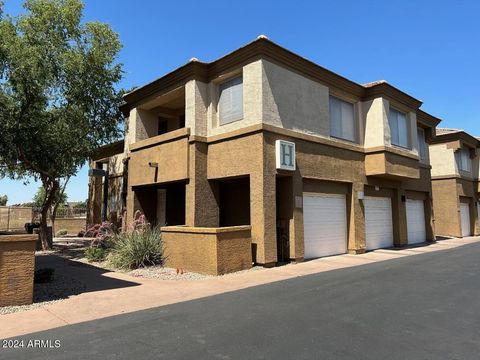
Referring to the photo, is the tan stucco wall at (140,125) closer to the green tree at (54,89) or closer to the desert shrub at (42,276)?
the green tree at (54,89)

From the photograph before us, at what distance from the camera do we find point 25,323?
6.58 m

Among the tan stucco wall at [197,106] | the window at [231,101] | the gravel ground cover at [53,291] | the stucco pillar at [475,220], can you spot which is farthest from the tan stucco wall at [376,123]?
the stucco pillar at [475,220]

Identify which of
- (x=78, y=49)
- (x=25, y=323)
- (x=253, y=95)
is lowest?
(x=25, y=323)

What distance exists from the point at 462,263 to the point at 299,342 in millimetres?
10188

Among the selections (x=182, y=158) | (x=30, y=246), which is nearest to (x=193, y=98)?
(x=182, y=158)

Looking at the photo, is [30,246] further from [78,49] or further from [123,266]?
[78,49]

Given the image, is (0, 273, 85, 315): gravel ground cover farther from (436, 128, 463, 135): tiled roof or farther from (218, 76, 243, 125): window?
(436, 128, 463, 135): tiled roof

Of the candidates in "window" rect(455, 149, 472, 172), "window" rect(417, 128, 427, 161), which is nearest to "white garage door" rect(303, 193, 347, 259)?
"window" rect(417, 128, 427, 161)

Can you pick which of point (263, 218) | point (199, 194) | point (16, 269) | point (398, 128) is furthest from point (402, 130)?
point (16, 269)

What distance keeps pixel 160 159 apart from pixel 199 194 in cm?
287

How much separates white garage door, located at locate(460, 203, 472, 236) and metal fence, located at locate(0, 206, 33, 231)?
33.4 m

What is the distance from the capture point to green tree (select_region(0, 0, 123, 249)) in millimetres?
15336

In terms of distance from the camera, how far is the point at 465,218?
95.1 ft

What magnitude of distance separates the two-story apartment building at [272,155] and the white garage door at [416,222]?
1958 millimetres
